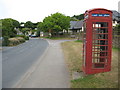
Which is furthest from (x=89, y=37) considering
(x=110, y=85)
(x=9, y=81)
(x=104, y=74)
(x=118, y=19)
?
(x=118, y=19)

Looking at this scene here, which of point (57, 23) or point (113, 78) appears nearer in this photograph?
point (113, 78)

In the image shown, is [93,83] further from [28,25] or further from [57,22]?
[28,25]

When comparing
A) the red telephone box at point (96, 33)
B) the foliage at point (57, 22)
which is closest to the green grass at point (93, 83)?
the red telephone box at point (96, 33)

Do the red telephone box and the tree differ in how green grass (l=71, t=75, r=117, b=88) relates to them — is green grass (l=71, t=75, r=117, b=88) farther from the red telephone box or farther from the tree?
the tree

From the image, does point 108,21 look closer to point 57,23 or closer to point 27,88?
point 27,88

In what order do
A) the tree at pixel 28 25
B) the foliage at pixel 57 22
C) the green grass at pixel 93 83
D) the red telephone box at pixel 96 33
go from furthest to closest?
the tree at pixel 28 25, the foliage at pixel 57 22, the red telephone box at pixel 96 33, the green grass at pixel 93 83

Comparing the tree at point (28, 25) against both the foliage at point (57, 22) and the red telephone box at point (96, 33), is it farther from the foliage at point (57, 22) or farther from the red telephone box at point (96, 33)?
the red telephone box at point (96, 33)

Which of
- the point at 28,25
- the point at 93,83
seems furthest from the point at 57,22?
the point at 28,25

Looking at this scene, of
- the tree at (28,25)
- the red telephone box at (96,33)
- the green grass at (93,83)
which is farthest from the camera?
the tree at (28,25)

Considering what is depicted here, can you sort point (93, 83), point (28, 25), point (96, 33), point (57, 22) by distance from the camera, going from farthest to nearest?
point (28, 25)
point (57, 22)
point (96, 33)
point (93, 83)

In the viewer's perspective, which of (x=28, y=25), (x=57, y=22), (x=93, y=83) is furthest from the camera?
(x=28, y=25)

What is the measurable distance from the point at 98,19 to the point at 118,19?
4200 centimetres

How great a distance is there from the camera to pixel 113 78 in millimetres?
6332

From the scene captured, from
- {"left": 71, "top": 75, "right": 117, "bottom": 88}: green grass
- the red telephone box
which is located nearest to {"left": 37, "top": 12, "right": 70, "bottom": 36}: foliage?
the red telephone box
